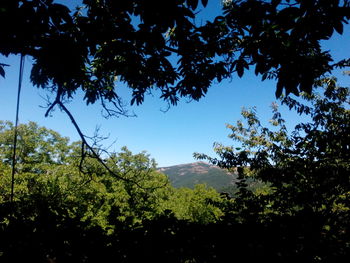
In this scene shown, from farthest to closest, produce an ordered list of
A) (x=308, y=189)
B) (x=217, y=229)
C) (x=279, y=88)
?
(x=308, y=189) → (x=217, y=229) → (x=279, y=88)

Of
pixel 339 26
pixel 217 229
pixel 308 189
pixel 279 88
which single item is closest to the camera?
pixel 339 26

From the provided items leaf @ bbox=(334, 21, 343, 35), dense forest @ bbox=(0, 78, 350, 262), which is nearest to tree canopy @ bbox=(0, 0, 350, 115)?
leaf @ bbox=(334, 21, 343, 35)

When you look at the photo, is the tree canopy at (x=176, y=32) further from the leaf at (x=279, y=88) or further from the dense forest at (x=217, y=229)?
the dense forest at (x=217, y=229)

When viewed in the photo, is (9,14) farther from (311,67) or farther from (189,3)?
(311,67)

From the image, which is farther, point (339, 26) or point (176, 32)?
point (176, 32)

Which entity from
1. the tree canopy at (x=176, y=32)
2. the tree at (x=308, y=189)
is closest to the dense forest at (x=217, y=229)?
the tree at (x=308, y=189)

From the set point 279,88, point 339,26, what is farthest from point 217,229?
point 339,26

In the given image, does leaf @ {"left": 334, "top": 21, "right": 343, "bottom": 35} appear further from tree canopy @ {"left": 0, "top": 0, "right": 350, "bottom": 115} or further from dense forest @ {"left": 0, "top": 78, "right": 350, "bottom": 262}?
dense forest @ {"left": 0, "top": 78, "right": 350, "bottom": 262}

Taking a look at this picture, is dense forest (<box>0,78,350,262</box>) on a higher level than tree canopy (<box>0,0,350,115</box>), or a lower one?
→ lower

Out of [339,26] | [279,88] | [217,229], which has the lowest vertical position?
[217,229]

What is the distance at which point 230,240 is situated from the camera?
2.43 metres

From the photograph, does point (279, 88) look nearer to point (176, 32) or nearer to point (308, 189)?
point (176, 32)

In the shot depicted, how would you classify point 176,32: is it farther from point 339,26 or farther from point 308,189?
point 308,189

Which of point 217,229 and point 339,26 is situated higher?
point 339,26
